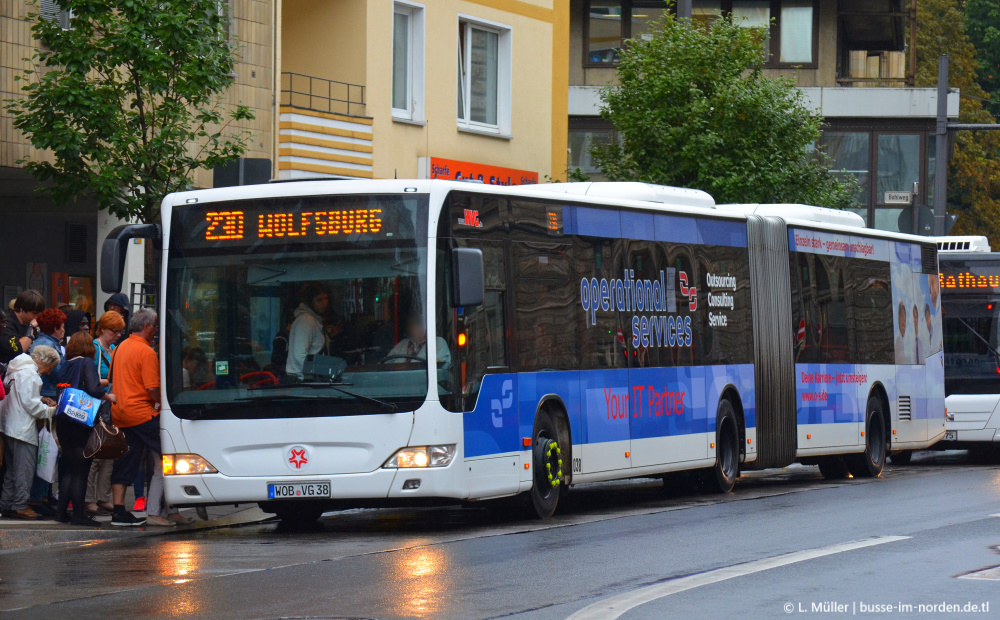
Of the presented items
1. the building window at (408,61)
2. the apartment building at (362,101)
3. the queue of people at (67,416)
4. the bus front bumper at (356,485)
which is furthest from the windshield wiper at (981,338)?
the queue of people at (67,416)

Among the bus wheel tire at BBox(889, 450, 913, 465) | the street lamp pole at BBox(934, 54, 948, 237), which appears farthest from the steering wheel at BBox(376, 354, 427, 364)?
the street lamp pole at BBox(934, 54, 948, 237)

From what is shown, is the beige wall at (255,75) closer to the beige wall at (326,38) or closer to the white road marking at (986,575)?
the beige wall at (326,38)

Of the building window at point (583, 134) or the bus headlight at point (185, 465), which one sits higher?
the building window at point (583, 134)

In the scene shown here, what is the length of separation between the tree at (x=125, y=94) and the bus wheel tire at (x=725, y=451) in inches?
231

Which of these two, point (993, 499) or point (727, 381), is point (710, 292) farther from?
point (993, 499)

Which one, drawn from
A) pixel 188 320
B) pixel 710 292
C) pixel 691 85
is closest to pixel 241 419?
A: pixel 188 320

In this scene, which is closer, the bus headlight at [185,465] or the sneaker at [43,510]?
the bus headlight at [185,465]

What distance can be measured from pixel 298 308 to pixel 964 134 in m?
46.9

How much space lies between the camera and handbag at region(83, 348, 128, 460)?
14.1 meters

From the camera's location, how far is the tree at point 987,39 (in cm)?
6738

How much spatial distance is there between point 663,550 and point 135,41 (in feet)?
25.3

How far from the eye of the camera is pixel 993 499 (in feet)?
54.2

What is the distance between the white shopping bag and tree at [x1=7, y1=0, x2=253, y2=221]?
3.09m

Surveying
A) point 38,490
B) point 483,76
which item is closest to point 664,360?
point 38,490
